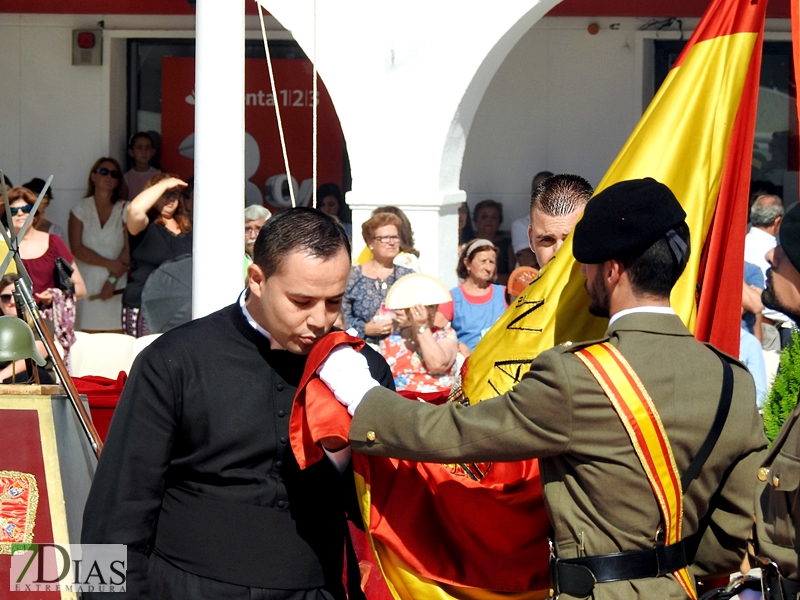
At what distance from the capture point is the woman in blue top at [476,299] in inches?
257

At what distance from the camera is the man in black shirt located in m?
2.31

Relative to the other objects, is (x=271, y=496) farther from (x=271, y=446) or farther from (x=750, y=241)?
(x=750, y=241)

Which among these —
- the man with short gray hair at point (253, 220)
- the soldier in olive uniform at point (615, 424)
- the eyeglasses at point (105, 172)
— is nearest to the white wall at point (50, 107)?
the eyeglasses at point (105, 172)

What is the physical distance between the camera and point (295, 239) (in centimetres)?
239

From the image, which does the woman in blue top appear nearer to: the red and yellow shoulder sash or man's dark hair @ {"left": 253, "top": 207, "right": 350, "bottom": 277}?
man's dark hair @ {"left": 253, "top": 207, "right": 350, "bottom": 277}

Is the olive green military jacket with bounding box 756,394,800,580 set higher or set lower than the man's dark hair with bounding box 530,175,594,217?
lower

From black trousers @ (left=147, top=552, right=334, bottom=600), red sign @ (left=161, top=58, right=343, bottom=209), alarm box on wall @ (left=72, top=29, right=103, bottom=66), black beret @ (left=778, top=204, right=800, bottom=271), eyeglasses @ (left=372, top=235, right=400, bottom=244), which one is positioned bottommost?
black trousers @ (left=147, top=552, right=334, bottom=600)

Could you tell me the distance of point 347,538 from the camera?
261 cm

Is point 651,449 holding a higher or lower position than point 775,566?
higher

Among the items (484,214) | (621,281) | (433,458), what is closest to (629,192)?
(621,281)

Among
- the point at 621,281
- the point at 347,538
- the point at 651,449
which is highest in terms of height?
the point at 621,281

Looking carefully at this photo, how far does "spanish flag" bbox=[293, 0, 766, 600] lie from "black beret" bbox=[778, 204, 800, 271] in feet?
1.41

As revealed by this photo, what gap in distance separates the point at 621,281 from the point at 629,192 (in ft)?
0.61

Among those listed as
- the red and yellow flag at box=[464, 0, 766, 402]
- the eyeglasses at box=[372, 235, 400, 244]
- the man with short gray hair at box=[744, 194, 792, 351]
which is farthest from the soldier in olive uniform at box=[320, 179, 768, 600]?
the man with short gray hair at box=[744, 194, 792, 351]
